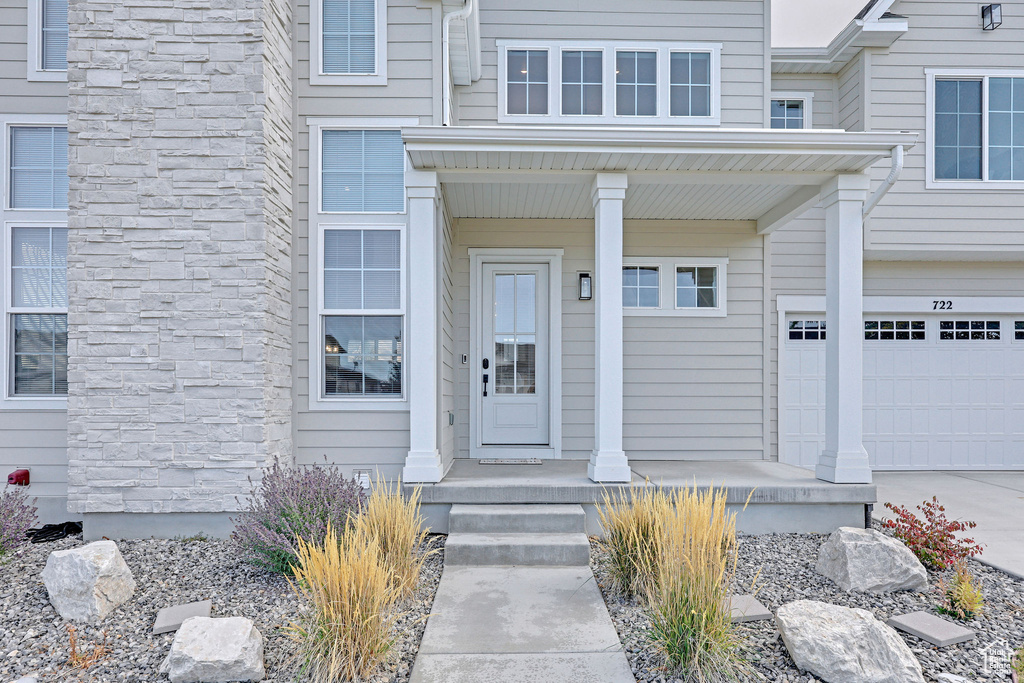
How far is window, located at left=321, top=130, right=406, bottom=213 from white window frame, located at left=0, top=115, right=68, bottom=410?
1989mm

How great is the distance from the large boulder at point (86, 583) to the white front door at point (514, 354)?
334 centimetres

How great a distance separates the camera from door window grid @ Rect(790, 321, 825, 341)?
266 inches

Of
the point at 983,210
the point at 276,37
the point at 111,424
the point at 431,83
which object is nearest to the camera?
the point at 111,424

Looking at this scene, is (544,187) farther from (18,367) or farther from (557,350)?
(18,367)

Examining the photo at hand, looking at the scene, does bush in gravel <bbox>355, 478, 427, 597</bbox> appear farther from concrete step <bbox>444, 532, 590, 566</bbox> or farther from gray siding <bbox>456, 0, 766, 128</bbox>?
gray siding <bbox>456, 0, 766, 128</bbox>

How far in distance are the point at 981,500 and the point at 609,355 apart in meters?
3.76

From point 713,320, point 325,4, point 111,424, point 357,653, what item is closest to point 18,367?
point 111,424

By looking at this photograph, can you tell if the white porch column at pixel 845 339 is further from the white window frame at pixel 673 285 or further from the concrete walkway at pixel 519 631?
the concrete walkway at pixel 519 631

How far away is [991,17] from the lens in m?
6.44

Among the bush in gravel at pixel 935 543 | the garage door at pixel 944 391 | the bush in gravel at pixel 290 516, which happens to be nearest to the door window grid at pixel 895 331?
the garage door at pixel 944 391

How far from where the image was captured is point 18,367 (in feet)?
15.5

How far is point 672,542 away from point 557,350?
11.6ft

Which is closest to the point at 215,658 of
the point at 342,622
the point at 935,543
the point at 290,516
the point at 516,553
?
the point at 342,622

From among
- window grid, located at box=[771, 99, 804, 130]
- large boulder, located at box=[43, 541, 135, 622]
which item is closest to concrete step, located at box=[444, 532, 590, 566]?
large boulder, located at box=[43, 541, 135, 622]
